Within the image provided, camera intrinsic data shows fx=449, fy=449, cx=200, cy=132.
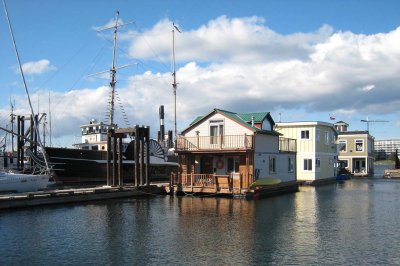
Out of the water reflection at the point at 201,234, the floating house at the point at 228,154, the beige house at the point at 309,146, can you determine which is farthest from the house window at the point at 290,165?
the water reflection at the point at 201,234

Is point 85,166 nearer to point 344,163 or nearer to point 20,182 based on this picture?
point 20,182

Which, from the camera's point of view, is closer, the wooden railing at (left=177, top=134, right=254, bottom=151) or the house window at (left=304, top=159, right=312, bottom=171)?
the wooden railing at (left=177, top=134, right=254, bottom=151)

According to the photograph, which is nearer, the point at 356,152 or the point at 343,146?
the point at 356,152

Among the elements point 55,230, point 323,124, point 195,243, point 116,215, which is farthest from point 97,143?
point 195,243

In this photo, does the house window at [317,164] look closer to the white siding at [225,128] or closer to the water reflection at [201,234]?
the white siding at [225,128]

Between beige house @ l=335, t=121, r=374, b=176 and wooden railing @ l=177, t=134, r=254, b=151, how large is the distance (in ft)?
139

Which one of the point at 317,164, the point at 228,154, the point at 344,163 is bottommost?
the point at 344,163

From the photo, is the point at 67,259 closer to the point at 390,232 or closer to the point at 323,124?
the point at 390,232

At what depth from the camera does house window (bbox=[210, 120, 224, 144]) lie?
1463 inches

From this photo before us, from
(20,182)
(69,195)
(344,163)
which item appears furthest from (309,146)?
(20,182)

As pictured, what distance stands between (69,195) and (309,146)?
3103cm

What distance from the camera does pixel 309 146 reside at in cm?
5244

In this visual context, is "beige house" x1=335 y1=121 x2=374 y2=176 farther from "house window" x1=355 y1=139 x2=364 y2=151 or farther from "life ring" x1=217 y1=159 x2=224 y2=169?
"life ring" x1=217 y1=159 x2=224 y2=169

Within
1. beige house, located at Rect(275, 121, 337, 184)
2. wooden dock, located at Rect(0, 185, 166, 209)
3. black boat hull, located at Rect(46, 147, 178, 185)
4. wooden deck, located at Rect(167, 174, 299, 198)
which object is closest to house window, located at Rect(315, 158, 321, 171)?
beige house, located at Rect(275, 121, 337, 184)
